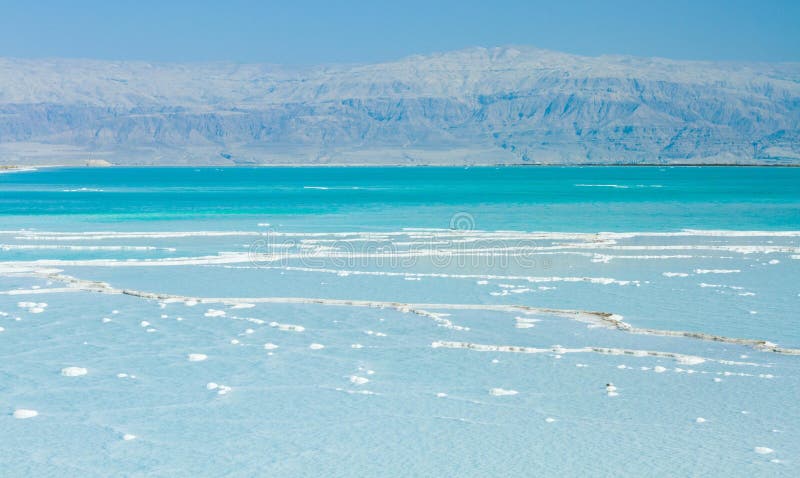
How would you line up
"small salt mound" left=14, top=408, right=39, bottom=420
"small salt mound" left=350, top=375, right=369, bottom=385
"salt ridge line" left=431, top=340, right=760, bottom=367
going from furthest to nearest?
"salt ridge line" left=431, top=340, right=760, bottom=367 → "small salt mound" left=350, top=375, right=369, bottom=385 → "small salt mound" left=14, top=408, right=39, bottom=420

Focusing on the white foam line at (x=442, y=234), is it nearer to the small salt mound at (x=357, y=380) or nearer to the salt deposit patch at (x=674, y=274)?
the salt deposit patch at (x=674, y=274)

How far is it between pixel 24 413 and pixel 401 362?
6425 millimetres

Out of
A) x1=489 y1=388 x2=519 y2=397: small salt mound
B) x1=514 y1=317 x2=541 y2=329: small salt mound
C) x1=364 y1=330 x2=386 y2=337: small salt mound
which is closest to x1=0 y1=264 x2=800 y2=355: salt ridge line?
x1=514 y1=317 x2=541 y2=329: small salt mound

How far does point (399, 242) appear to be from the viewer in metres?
39.0

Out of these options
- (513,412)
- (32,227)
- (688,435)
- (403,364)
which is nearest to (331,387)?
(403,364)

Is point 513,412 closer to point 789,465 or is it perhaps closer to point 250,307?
point 789,465

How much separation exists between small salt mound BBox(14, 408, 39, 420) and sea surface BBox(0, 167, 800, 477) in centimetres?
5

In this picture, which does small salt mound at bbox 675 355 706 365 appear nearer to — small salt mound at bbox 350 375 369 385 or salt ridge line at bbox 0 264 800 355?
salt ridge line at bbox 0 264 800 355

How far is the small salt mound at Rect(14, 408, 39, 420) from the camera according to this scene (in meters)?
14.2

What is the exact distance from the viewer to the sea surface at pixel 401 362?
42.2 ft

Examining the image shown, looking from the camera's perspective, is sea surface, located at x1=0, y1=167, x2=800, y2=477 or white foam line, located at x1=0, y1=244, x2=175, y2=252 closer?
sea surface, located at x1=0, y1=167, x2=800, y2=477

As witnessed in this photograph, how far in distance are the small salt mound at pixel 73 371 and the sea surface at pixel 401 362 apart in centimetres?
4

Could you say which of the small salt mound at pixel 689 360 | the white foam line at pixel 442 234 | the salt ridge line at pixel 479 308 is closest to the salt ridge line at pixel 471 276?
the salt ridge line at pixel 479 308

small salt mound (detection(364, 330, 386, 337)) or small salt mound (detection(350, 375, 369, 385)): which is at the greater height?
small salt mound (detection(350, 375, 369, 385))
